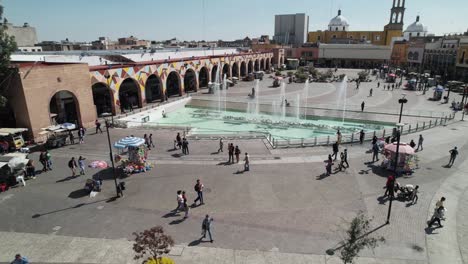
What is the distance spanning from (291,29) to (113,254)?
12997cm

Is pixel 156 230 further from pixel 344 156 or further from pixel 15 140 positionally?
pixel 15 140

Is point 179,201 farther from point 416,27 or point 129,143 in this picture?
point 416,27

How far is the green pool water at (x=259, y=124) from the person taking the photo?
26.4 m

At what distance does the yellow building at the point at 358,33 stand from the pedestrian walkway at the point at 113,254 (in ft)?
321

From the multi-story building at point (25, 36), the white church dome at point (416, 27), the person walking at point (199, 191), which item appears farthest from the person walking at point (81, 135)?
the white church dome at point (416, 27)

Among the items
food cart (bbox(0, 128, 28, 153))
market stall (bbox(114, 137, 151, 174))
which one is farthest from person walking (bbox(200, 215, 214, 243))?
food cart (bbox(0, 128, 28, 153))

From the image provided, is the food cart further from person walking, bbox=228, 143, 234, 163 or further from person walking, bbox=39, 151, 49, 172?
person walking, bbox=228, 143, 234, 163

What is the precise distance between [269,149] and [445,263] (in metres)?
12.6

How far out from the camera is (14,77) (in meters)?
21.4

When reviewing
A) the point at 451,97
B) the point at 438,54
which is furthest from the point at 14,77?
the point at 438,54

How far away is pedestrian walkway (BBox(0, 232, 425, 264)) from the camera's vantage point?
10.4 m

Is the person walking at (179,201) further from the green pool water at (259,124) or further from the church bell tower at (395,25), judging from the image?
the church bell tower at (395,25)

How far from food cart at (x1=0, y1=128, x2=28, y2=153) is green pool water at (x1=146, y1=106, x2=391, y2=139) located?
404 inches

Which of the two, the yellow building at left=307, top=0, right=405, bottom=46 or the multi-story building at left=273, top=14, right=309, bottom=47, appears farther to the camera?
the multi-story building at left=273, top=14, right=309, bottom=47
